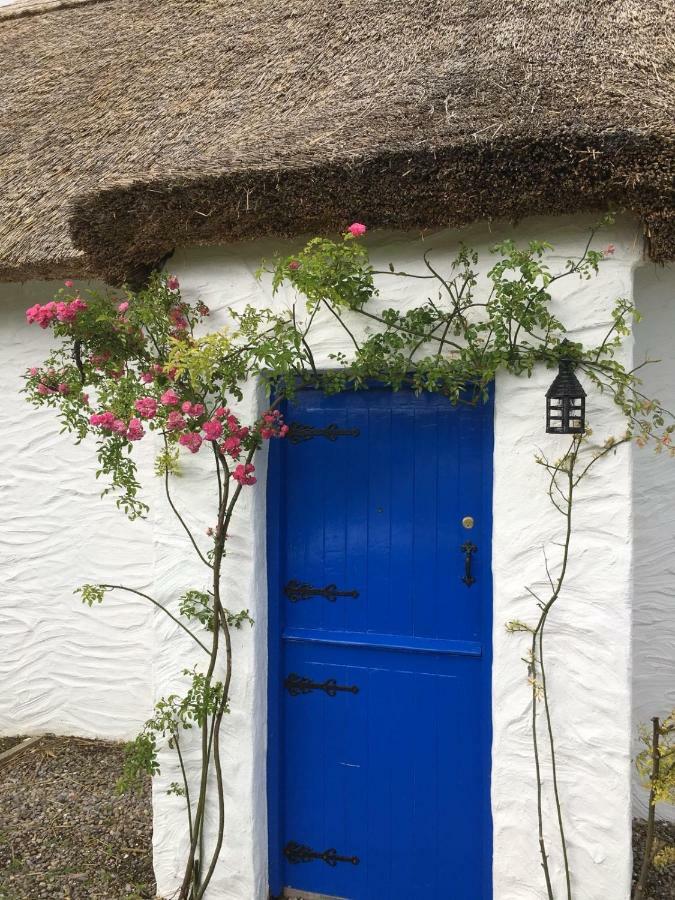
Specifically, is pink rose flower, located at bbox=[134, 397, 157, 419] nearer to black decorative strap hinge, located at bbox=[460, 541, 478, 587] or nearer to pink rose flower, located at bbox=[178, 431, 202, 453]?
pink rose flower, located at bbox=[178, 431, 202, 453]

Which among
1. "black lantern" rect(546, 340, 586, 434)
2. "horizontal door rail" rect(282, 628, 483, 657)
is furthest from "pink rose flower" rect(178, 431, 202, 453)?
"black lantern" rect(546, 340, 586, 434)

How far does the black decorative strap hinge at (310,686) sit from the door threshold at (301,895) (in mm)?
799

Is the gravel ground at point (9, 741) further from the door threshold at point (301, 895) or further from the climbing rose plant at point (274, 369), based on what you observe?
the door threshold at point (301, 895)

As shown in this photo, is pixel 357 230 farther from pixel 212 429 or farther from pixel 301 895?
pixel 301 895

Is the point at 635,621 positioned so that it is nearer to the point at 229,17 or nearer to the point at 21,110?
the point at 229,17

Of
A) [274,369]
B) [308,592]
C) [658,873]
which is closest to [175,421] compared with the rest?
[274,369]

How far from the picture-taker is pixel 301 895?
9.02 ft

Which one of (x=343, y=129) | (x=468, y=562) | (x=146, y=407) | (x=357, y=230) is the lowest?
(x=468, y=562)

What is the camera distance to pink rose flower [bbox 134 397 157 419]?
96.6 inches

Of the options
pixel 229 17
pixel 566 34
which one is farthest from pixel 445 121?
pixel 229 17

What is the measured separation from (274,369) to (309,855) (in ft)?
6.46

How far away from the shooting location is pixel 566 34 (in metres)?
2.71

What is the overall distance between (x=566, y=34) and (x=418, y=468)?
1.85 metres

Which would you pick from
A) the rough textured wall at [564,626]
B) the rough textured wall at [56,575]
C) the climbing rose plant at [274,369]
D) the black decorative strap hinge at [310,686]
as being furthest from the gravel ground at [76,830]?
the black decorative strap hinge at [310,686]
